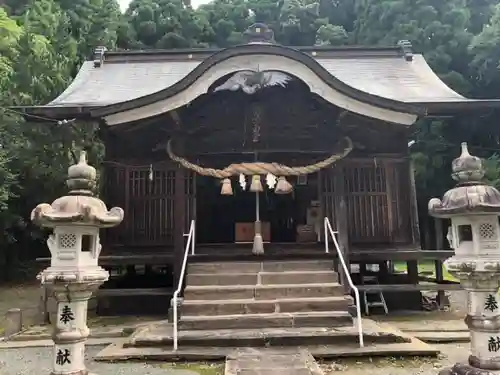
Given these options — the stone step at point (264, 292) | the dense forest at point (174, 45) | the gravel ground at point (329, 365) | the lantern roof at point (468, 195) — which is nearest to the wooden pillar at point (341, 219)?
the stone step at point (264, 292)

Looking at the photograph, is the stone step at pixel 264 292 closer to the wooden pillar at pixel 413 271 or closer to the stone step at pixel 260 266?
the stone step at pixel 260 266

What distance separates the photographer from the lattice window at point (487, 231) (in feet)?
15.7

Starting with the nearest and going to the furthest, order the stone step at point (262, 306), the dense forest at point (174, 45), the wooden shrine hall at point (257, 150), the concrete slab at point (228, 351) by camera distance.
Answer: the concrete slab at point (228, 351) → the stone step at point (262, 306) → the wooden shrine hall at point (257, 150) → the dense forest at point (174, 45)

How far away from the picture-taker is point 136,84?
12.3 m

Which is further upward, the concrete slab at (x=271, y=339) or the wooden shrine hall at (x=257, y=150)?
the wooden shrine hall at (x=257, y=150)

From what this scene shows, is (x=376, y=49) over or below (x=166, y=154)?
over

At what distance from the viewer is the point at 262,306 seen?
7.23 m

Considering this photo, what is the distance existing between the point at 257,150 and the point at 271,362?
505 cm

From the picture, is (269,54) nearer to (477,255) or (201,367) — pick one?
(477,255)

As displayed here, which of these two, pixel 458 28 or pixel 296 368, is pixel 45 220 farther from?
pixel 458 28

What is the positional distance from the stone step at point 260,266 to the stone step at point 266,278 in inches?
8.5

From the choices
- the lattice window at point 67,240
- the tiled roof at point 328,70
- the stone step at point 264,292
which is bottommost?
the stone step at point 264,292

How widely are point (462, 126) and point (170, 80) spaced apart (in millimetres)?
14666

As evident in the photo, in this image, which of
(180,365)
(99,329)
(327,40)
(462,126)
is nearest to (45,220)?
(180,365)
